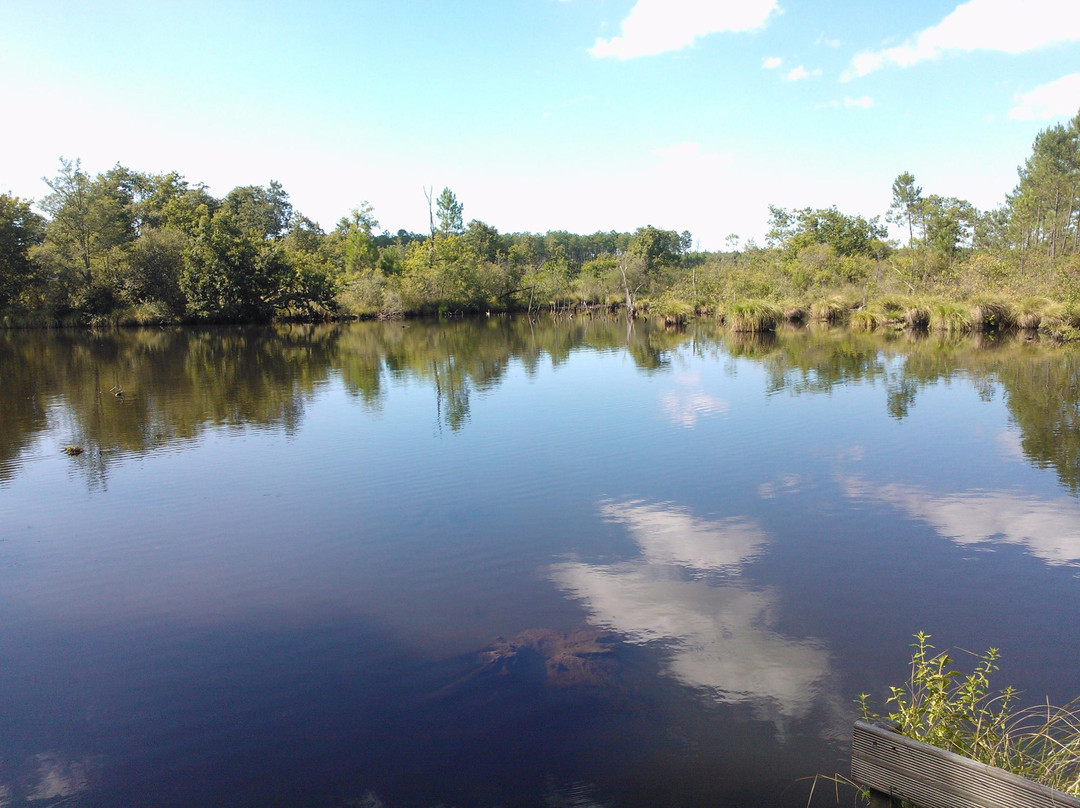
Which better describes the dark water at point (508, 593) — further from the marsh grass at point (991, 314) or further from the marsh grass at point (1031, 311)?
the marsh grass at point (991, 314)

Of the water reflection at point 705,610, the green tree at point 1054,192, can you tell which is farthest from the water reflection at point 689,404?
the green tree at point 1054,192

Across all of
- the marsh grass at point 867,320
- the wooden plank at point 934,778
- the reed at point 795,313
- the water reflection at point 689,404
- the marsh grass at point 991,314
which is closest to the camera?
the wooden plank at point 934,778

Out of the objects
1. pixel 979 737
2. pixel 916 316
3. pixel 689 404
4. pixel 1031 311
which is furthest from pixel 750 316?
pixel 979 737

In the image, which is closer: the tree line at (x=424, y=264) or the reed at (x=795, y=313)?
the reed at (x=795, y=313)

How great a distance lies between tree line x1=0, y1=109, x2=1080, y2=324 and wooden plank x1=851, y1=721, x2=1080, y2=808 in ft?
126

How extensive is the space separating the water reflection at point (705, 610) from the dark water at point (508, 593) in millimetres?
33

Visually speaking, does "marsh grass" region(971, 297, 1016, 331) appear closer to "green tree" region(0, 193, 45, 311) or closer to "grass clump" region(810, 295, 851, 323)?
"grass clump" region(810, 295, 851, 323)

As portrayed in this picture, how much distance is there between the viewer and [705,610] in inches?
248

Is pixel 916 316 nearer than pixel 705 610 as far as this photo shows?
No

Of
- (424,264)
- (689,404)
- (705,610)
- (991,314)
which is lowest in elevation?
(705,610)

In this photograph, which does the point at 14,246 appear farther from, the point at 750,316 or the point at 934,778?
the point at 934,778

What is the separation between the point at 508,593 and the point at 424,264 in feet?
207

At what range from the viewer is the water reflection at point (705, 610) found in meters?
5.16

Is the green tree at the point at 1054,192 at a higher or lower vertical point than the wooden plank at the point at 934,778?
higher
